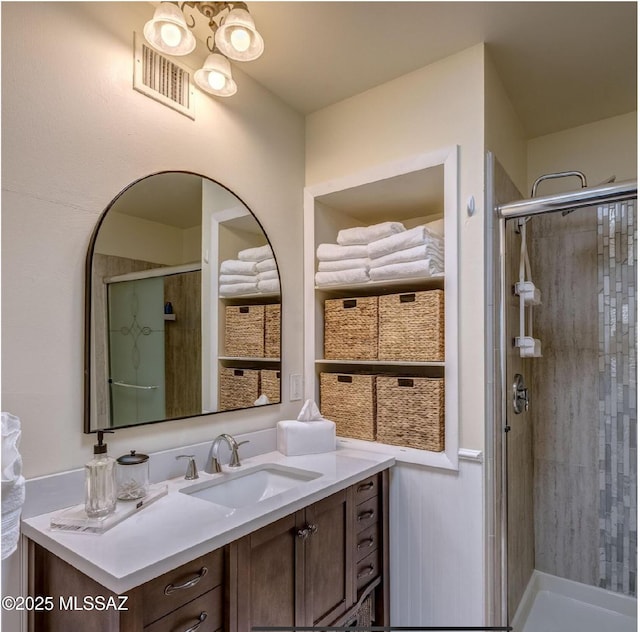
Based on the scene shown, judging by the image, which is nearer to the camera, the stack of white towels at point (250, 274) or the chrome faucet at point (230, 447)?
the chrome faucet at point (230, 447)

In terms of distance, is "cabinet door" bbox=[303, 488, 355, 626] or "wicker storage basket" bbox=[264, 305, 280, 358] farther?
"wicker storage basket" bbox=[264, 305, 280, 358]

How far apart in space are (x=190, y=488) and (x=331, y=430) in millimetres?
658

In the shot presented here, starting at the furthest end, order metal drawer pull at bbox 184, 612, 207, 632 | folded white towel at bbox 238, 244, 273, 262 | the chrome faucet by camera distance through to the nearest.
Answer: folded white towel at bbox 238, 244, 273, 262, the chrome faucet, metal drawer pull at bbox 184, 612, 207, 632

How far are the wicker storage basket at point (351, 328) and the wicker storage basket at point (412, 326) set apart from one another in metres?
0.04

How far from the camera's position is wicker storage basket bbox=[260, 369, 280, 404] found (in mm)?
1896

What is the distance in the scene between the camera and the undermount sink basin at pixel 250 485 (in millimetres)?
1513

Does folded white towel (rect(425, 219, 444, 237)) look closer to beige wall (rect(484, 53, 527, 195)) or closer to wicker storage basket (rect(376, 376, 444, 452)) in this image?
beige wall (rect(484, 53, 527, 195))

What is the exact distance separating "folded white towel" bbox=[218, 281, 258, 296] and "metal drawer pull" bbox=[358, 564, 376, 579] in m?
1.19

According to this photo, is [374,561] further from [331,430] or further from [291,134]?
[291,134]

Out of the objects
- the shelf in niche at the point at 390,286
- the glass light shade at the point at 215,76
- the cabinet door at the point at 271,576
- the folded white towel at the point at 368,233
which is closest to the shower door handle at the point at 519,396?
the shelf in niche at the point at 390,286

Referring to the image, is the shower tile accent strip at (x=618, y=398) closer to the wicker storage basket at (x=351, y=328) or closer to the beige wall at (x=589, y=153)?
the beige wall at (x=589, y=153)

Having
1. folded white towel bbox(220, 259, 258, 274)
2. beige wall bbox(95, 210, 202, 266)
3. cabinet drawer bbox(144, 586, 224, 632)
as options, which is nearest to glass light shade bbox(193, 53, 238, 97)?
beige wall bbox(95, 210, 202, 266)

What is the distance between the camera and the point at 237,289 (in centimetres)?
183

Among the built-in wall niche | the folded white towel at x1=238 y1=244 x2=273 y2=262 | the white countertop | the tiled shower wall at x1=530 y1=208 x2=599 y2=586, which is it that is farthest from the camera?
the tiled shower wall at x1=530 y1=208 x2=599 y2=586
